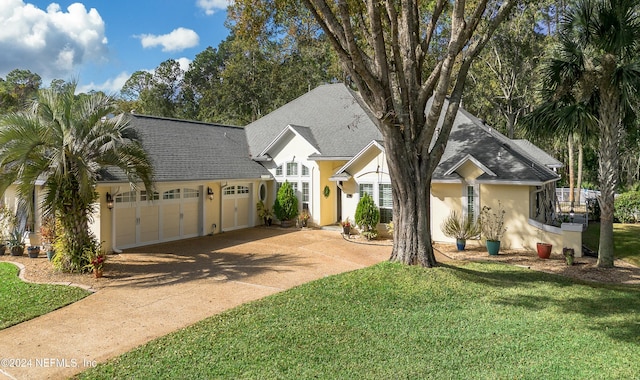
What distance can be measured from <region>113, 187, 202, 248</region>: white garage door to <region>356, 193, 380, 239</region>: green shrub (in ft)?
22.5

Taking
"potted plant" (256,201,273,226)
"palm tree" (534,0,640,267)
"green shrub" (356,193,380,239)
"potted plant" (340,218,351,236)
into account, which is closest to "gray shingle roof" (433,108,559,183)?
"palm tree" (534,0,640,267)

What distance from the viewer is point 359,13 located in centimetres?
1189

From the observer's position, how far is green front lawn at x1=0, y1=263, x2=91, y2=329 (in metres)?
8.05

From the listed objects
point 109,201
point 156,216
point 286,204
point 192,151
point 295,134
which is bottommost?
point 156,216

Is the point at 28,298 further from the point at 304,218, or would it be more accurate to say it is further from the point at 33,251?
the point at 304,218

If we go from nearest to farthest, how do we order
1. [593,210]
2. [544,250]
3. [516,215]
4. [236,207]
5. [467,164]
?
[544,250] < [516,215] < [467,164] < [236,207] < [593,210]

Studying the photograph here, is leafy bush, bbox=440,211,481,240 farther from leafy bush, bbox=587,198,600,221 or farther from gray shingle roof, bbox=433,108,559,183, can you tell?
leafy bush, bbox=587,198,600,221

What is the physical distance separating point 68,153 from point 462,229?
42.4 feet

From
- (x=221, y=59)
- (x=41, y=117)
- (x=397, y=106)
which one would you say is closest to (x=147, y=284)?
(x=41, y=117)

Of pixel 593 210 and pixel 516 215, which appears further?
pixel 593 210

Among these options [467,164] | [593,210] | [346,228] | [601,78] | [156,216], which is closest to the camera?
[601,78]

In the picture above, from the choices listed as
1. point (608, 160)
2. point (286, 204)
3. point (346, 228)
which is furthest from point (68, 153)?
point (608, 160)

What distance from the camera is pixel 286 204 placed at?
64.6ft

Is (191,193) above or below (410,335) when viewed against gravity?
above
